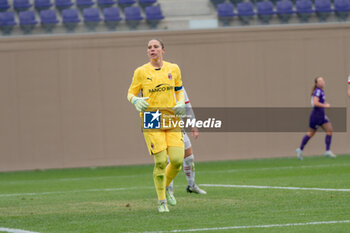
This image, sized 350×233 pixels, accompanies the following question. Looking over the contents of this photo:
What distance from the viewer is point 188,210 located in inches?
352

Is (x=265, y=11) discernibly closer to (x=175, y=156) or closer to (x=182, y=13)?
(x=182, y=13)

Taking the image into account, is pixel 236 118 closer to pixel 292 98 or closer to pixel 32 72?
pixel 292 98

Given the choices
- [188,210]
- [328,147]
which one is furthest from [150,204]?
[328,147]

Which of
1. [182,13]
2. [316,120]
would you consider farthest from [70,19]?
[316,120]

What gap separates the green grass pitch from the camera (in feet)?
24.2

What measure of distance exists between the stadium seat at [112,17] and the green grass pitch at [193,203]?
314 inches

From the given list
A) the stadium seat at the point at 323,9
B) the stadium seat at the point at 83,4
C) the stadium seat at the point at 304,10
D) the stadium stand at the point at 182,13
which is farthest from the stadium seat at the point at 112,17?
the stadium seat at the point at 323,9

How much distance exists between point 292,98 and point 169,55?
3921mm

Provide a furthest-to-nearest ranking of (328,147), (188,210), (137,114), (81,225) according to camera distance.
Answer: (137,114) < (328,147) < (188,210) < (81,225)

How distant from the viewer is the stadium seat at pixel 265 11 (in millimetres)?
24266

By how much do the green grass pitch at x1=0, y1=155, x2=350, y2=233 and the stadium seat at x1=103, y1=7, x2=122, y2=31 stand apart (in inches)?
314

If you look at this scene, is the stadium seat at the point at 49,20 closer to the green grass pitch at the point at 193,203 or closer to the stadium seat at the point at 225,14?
the stadium seat at the point at 225,14

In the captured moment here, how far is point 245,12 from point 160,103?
618 inches

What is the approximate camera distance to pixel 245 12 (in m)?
24.2
